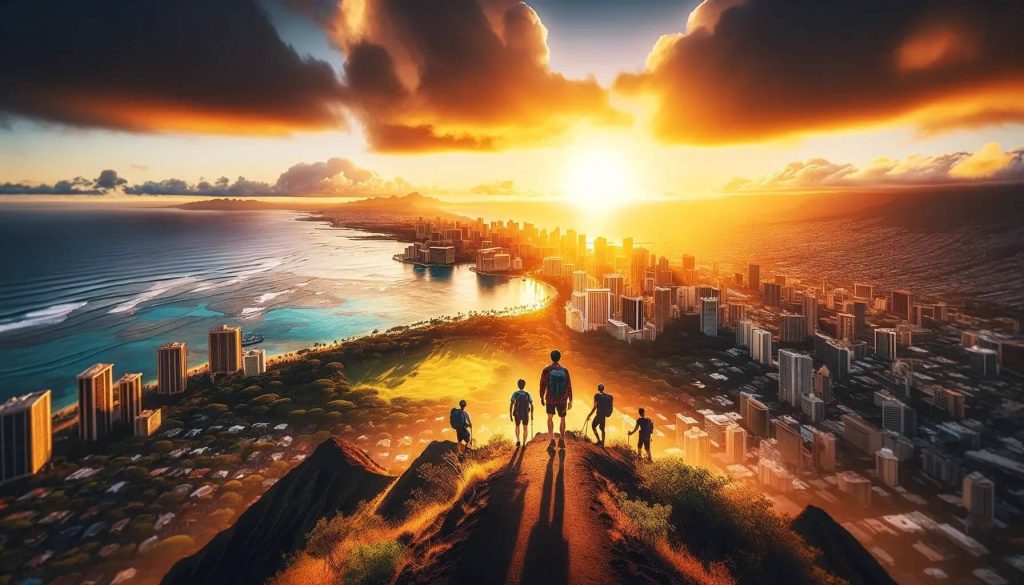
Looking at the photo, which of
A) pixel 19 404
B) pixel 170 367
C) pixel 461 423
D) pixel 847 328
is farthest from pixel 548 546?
pixel 847 328

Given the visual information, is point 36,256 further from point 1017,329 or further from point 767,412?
point 1017,329

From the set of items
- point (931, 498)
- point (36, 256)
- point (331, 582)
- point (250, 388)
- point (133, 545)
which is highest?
point (36, 256)

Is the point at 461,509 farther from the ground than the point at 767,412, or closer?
farther from the ground

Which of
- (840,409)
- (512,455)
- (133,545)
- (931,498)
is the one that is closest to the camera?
(512,455)

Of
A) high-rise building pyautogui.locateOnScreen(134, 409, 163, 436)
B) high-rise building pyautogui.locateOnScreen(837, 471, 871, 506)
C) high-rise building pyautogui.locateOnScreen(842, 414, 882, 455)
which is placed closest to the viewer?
high-rise building pyautogui.locateOnScreen(134, 409, 163, 436)

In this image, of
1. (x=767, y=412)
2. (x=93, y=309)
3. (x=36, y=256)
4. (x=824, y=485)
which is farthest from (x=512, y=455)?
(x=36, y=256)

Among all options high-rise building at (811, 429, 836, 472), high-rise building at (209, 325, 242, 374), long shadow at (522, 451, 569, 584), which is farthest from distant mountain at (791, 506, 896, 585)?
high-rise building at (209, 325, 242, 374)

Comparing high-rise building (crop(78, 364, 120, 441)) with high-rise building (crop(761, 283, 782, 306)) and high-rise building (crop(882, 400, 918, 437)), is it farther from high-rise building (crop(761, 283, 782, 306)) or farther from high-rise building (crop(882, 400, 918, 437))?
high-rise building (crop(761, 283, 782, 306))

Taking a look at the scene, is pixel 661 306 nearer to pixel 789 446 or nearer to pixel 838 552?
pixel 789 446
